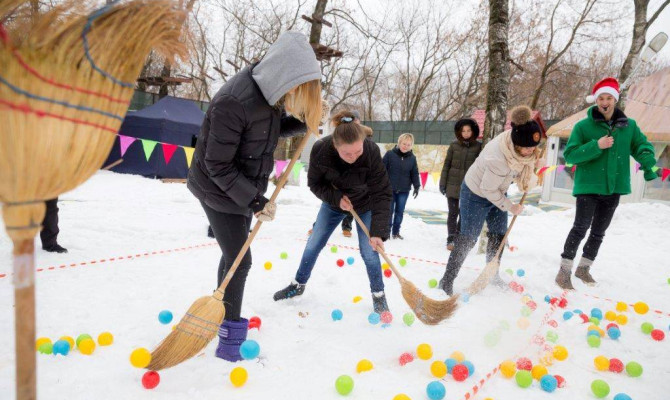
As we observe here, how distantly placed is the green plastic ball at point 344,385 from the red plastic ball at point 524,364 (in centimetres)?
102

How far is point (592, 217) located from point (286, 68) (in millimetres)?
3327

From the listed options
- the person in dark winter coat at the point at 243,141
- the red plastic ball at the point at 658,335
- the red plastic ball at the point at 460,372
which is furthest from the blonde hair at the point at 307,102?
the red plastic ball at the point at 658,335

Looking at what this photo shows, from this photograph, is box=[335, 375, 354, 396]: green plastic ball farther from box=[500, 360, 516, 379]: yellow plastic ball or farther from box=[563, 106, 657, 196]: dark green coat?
box=[563, 106, 657, 196]: dark green coat

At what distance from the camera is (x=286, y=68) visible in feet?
6.73

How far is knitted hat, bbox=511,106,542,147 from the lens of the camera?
3148 millimetres

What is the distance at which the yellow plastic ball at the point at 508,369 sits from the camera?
2301 millimetres

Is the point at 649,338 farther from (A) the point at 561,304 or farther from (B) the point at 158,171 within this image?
(B) the point at 158,171

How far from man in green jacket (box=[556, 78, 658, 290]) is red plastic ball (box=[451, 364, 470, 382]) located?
7.17 feet

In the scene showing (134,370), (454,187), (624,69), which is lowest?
(134,370)

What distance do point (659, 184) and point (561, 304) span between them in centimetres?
878

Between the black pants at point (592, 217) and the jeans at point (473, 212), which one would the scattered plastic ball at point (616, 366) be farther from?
the black pants at point (592, 217)

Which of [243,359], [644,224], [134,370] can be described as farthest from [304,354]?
[644,224]

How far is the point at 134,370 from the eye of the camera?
2164 mm

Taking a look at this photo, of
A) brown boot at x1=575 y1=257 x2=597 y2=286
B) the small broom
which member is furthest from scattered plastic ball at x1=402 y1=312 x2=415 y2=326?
brown boot at x1=575 y1=257 x2=597 y2=286
